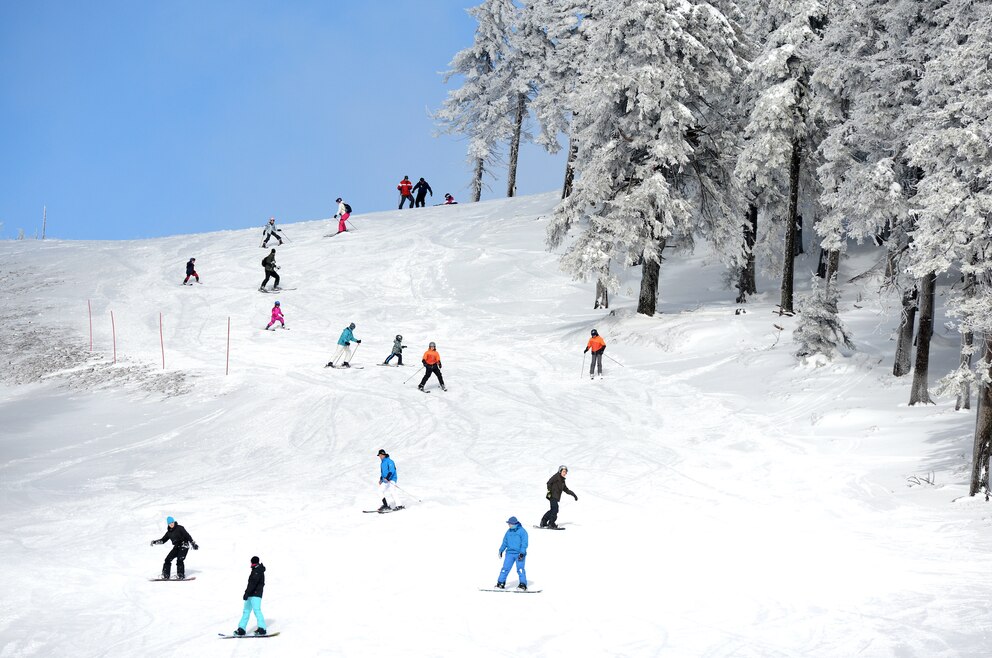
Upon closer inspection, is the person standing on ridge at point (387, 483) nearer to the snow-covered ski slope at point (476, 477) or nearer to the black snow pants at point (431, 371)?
the snow-covered ski slope at point (476, 477)

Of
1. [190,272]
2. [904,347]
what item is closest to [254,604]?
[904,347]

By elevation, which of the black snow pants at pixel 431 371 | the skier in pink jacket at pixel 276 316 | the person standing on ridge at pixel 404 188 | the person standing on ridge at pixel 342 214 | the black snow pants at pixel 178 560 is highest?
the person standing on ridge at pixel 404 188

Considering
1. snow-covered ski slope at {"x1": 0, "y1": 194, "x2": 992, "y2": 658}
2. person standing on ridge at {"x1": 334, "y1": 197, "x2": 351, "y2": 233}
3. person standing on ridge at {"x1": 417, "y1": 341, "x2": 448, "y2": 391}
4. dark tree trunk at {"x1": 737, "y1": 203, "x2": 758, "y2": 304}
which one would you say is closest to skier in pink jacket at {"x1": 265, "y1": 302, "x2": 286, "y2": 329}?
snow-covered ski slope at {"x1": 0, "y1": 194, "x2": 992, "y2": 658}

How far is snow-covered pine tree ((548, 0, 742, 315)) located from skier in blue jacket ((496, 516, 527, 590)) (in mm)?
17698

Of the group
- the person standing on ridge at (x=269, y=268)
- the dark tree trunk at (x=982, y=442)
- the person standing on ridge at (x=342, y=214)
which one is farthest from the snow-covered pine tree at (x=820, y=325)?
the person standing on ridge at (x=342, y=214)

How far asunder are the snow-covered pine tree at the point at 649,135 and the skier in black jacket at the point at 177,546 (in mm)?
18381

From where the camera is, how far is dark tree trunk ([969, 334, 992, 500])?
672 inches

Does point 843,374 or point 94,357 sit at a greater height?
point 843,374

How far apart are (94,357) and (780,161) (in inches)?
928

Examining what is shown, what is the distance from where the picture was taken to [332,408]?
25.8 metres

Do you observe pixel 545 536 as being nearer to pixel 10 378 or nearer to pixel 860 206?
Answer: pixel 860 206

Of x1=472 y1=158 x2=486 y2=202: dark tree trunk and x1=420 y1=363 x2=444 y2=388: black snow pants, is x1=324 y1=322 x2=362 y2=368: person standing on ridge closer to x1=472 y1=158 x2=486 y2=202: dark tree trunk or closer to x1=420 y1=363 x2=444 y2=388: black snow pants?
x1=420 y1=363 x2=444 y2=388: black snow pants

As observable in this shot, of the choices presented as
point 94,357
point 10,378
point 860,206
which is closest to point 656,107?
point 860,206

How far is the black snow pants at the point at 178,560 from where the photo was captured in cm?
1488
